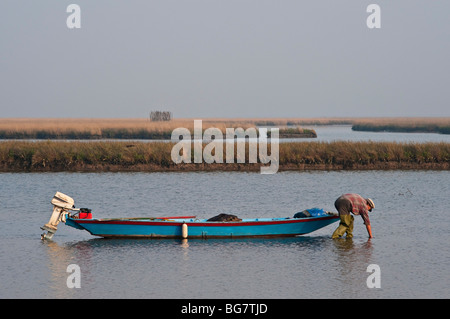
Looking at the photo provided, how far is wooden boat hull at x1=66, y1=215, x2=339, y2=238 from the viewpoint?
864 inches

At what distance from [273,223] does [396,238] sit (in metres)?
4.04

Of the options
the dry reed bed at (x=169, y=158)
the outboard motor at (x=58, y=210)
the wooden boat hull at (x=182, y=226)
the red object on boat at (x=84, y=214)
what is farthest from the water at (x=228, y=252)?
the dry reed bed at (x=169, y=158)

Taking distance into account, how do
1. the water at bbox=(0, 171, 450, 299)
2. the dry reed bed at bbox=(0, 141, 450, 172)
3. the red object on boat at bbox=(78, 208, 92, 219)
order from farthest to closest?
1. the dry reed bed at bbox=(0, 141, 450, 172)
2. the red object on boat at bbox=(78, 208, 92, 219)
3. the water at bbox=(0, 171, 450, 299)

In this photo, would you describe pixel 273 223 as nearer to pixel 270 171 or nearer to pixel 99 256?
pixel 99 256

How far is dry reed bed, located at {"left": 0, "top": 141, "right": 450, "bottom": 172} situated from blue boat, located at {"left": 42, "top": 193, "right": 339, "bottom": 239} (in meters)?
19.2

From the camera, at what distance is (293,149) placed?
4294 cm

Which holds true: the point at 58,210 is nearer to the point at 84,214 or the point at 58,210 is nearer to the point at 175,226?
the point at 84,214

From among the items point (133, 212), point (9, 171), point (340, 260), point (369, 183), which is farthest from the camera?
point (9, 171)

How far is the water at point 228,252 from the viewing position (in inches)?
650

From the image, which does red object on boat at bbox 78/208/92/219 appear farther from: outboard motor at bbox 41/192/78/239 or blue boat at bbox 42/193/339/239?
outboard motor at bbox 41/192/78/239

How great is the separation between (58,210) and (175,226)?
143 inches

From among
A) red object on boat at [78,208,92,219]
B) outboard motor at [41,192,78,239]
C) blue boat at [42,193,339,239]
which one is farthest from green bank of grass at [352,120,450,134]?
outboard motor at [41,192,78,239]

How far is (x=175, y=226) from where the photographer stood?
22.0 metres
